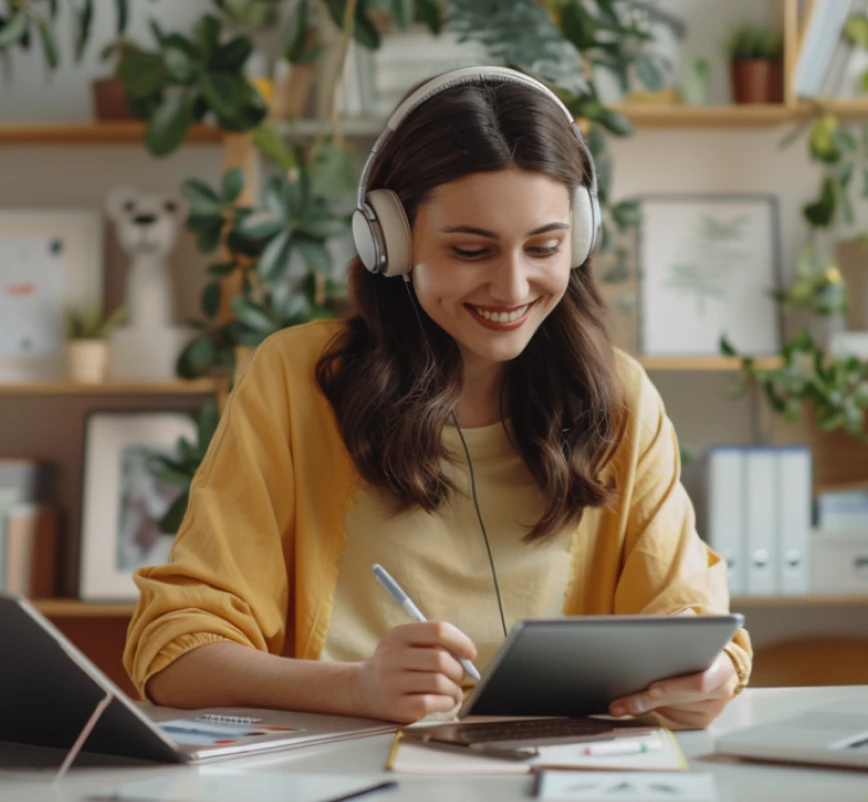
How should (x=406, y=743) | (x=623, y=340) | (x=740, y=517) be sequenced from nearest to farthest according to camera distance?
1. (x=406, y=743)
2. (x=623, y=340)
3. (x=740, y=517)

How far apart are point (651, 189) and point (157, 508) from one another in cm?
138

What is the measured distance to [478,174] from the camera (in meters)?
1.28

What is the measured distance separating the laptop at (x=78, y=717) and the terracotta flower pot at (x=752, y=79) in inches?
84.7

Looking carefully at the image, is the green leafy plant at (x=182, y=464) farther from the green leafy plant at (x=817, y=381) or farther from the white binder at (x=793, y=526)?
the white binder at (x=793, y=526)

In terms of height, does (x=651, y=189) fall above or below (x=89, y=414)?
above

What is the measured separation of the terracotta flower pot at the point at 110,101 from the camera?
278 centimetres

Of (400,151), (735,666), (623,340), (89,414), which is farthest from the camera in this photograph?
(89,414)

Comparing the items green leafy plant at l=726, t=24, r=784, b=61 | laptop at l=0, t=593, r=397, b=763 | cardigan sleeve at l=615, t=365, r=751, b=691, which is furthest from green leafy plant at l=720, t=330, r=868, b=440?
laptop at l=0, t=593, r=397, b=763

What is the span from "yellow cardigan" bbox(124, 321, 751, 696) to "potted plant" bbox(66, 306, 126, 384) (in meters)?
1.39

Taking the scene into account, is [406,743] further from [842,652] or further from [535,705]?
[842,652]

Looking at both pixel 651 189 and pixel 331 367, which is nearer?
pixel 331 367

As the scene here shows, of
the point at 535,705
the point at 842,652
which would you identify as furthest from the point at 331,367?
the point at 842,652

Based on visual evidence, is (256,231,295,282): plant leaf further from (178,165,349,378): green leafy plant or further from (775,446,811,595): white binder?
(775,446,811,595): white binder

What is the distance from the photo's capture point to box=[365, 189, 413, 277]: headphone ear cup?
4.36 feet
